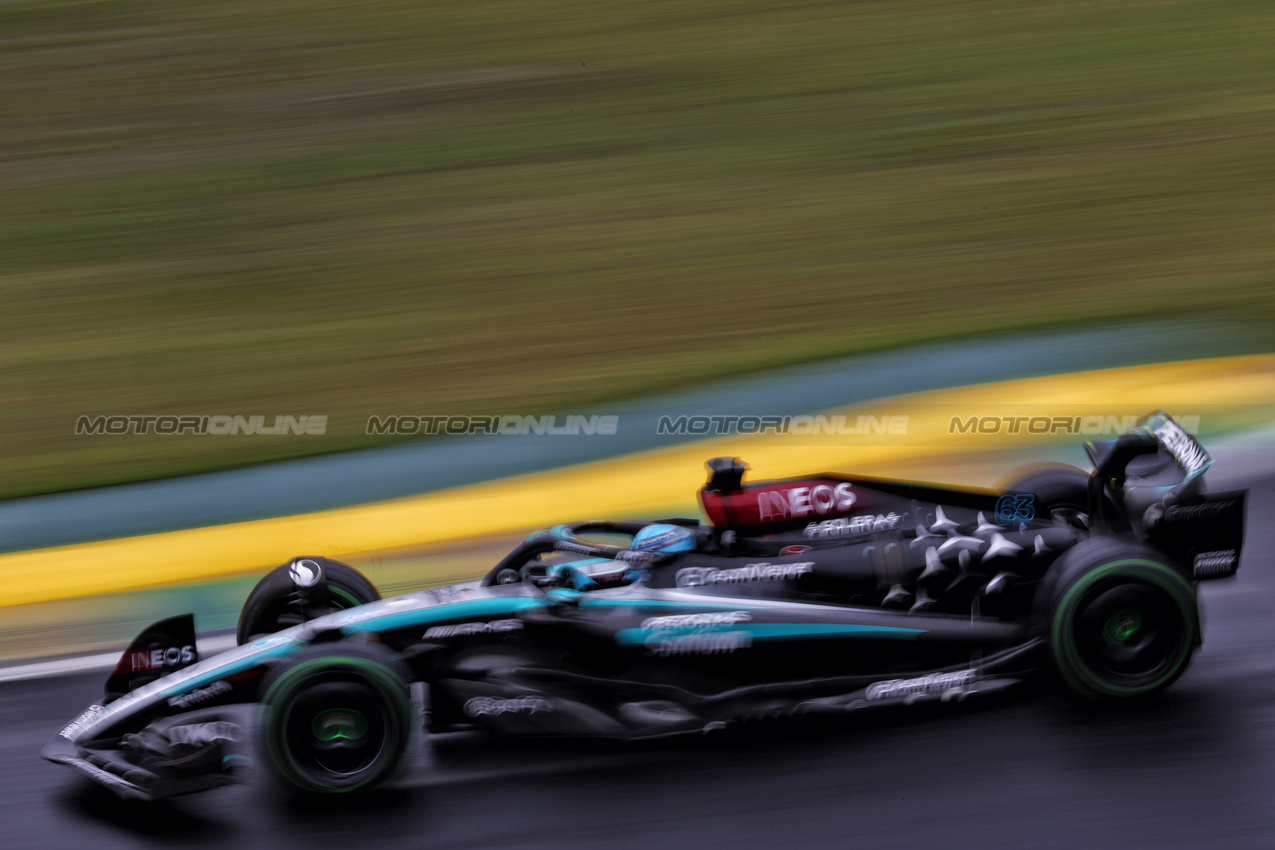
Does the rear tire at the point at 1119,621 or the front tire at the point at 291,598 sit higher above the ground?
the front tire at the point at 291,598

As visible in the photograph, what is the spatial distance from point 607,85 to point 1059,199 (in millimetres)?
4147

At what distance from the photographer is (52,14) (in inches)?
530

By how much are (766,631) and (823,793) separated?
1.62 ft

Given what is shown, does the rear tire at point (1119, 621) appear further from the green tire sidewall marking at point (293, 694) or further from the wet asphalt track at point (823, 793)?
the green tire sidewall marking at point (293, 694)

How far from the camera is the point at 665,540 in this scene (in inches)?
169

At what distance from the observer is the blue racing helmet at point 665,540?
4.27m

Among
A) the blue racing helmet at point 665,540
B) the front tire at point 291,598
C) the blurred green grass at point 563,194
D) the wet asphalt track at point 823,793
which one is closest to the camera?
the wet asphalt track at point 823,793

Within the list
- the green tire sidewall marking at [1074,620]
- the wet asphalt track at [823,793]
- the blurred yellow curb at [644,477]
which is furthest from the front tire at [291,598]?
the green tire sidewall marking at [1074,620]

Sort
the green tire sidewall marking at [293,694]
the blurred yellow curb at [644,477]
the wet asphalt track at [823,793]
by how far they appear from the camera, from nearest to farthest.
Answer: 1. the wet asphalt track at [823,793]
2. the green tire sidewall marking at [293,694]
3. the blurred yellow curb at [644,477]

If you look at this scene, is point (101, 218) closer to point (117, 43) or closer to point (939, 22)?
point (117, 43)

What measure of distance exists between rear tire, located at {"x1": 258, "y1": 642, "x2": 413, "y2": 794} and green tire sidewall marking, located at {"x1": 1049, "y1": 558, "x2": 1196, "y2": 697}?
1.97 metres

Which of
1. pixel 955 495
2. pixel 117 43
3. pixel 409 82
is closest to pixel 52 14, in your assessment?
→ pixel 117 43

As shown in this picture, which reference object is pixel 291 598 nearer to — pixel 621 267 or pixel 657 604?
pixel 657 604

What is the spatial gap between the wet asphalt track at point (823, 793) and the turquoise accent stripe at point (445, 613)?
507 millimetres
